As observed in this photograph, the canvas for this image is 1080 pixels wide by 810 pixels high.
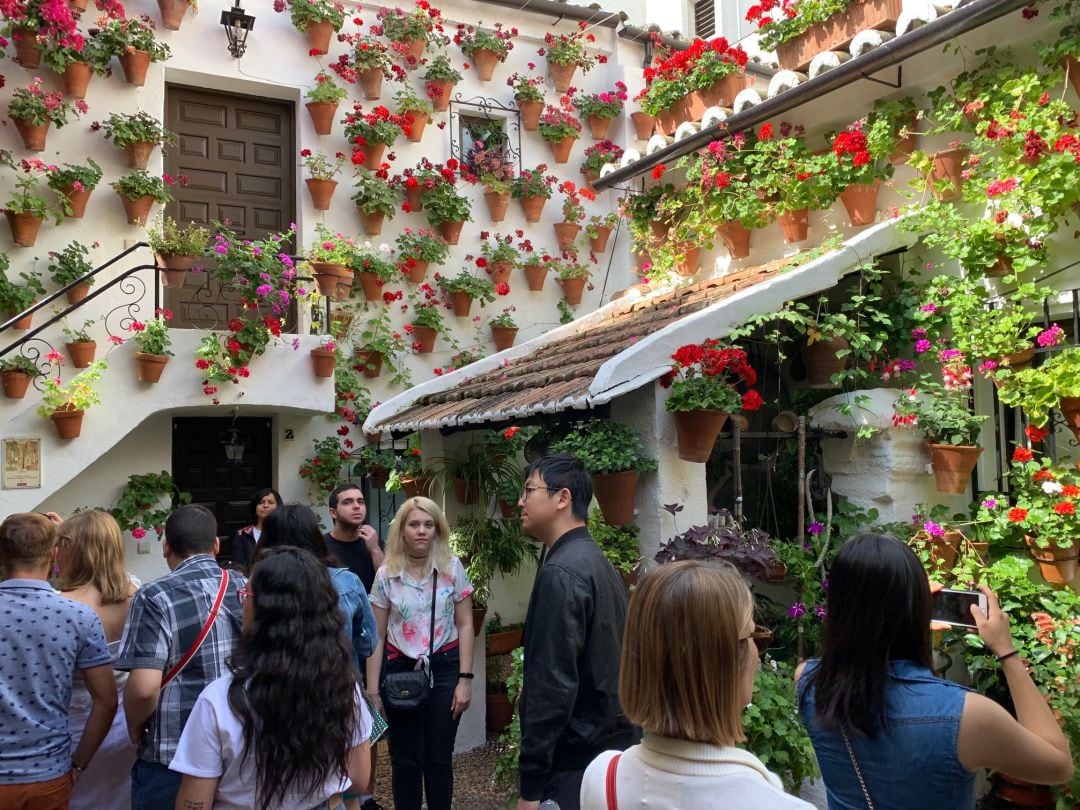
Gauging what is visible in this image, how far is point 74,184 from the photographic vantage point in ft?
23.8

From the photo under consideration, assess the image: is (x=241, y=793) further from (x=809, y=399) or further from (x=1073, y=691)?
(x=809, y=399)

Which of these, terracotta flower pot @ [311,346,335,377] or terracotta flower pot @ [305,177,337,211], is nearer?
terracotta flower pot @ [311,346,335,377]

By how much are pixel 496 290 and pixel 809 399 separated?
13.1ft

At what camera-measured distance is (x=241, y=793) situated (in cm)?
224

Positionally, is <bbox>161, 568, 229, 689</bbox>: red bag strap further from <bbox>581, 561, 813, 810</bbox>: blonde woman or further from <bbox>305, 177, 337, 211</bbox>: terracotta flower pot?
<bbox>305, 177, 337, 211</bbox>: terracotta flower pot

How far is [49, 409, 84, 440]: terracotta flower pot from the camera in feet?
21.8

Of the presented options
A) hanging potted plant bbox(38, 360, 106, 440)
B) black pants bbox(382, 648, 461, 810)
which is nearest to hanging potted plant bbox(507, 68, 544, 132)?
hanging potted plant bbox(38, 360, 106, 440)

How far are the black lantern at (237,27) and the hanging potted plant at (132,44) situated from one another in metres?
0.63

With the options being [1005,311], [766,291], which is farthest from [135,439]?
[1005,311]

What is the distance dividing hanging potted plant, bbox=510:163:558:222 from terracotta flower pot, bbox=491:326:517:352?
128 cm

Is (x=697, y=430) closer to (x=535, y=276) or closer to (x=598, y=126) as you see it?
(x=535, y=276)

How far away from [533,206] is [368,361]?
8.10 feet

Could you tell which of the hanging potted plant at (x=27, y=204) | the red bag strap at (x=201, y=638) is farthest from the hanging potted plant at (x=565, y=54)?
the red bag strap at (x=201, y=638)

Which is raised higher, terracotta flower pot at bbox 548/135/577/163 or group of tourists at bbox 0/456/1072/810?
terracotta flower pot at bbox 548/135/577/163
